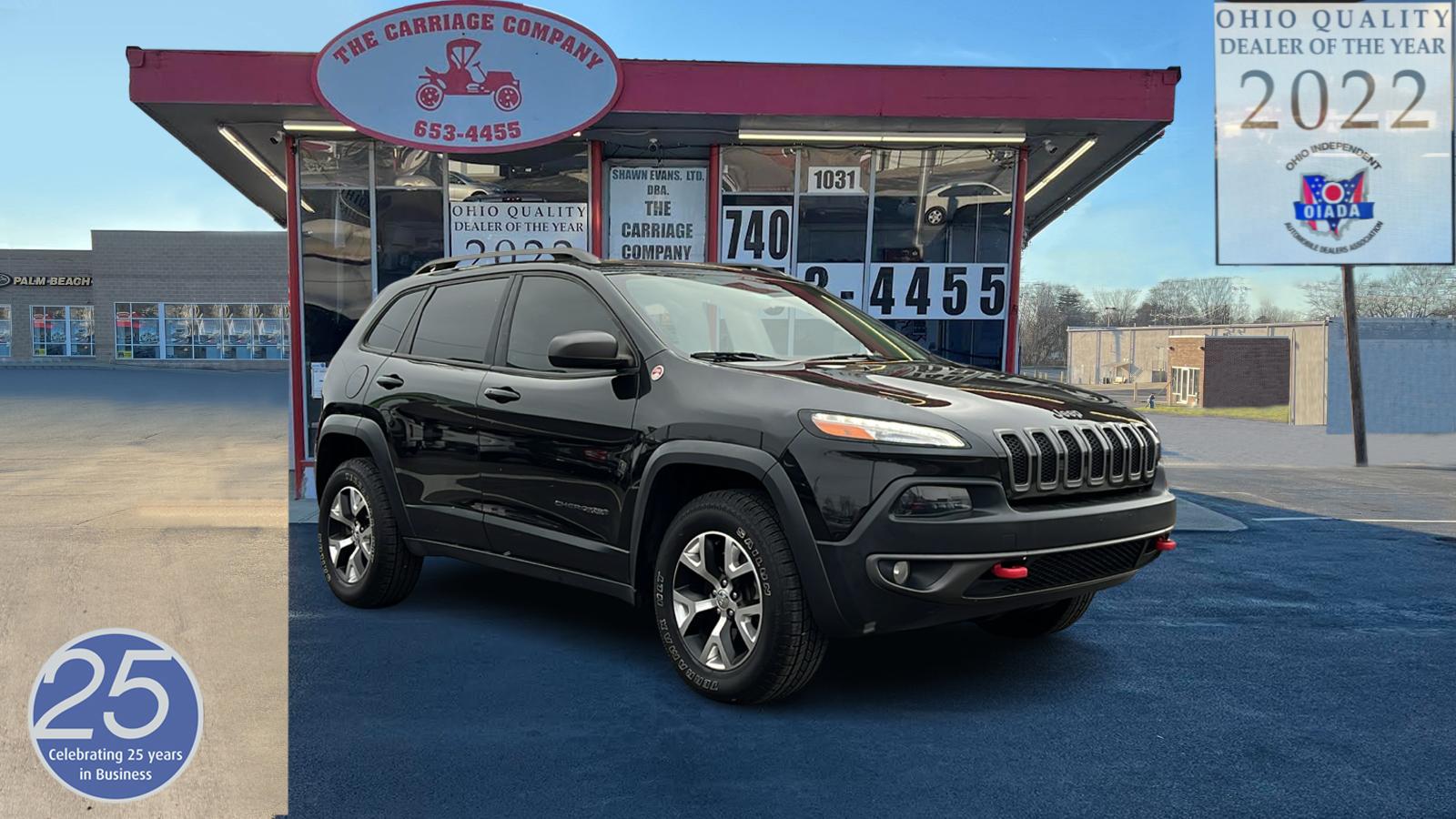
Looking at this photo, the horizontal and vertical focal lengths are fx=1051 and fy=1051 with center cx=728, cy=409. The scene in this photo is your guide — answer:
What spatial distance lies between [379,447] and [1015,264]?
7.15 metres

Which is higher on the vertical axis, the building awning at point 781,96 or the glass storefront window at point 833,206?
the building awning at point 781,96

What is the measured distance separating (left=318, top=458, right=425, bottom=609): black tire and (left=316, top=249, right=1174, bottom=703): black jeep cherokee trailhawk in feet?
0.06

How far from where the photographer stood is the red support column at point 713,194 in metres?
10.9

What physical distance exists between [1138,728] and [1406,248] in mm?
17946

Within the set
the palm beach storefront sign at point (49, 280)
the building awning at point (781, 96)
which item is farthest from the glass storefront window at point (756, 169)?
the palm beach storefront sign at point (49, 280)

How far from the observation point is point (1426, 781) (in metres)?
3.48

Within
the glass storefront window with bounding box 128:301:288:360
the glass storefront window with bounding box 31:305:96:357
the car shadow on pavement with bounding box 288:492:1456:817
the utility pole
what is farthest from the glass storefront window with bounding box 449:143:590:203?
the glass storefront window with bounding box 31:305:96:357

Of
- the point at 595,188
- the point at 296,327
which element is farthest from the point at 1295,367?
the point at 296,327

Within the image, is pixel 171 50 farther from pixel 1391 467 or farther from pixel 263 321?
pixel 263 321

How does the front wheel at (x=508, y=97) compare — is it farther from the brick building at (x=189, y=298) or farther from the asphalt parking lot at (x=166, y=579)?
the brick building at (x=189, y=298)

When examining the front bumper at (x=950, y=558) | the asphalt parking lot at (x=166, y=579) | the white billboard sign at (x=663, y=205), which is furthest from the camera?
the white billboard sign at (x=663, y=205)

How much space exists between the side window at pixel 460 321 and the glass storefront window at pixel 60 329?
5821 cm

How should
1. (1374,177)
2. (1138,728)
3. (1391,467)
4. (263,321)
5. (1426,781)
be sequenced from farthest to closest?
Answer: (263,321)
(1374,177)
(1391,467)
(1138,728)
(1426,781)

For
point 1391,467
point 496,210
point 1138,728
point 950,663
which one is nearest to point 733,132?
point 496,210
